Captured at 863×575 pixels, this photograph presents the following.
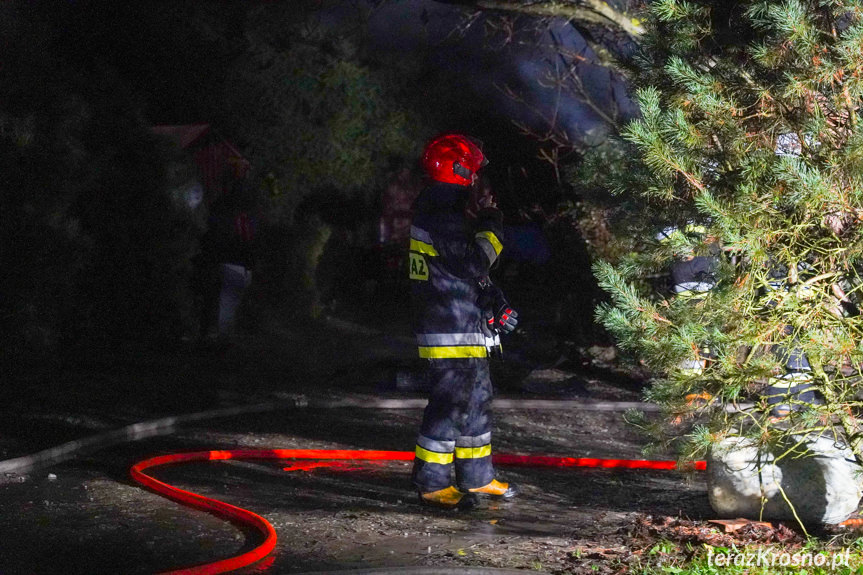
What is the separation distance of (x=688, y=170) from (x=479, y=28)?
1410 centimetres

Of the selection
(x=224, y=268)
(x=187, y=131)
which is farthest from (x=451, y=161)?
(x=187, y=131)

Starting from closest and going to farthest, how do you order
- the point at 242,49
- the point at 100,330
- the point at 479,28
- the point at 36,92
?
the point at 36,92, the point at 100,330, the point at 242,49, the point at 479,28

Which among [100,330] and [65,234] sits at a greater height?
[65,234]

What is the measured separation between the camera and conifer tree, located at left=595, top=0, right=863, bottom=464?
14.5 feet

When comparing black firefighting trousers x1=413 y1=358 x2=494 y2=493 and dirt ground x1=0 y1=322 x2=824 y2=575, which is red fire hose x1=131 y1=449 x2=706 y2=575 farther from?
black firefighting trousers x1=413 y1=358 x2=494 y2=493

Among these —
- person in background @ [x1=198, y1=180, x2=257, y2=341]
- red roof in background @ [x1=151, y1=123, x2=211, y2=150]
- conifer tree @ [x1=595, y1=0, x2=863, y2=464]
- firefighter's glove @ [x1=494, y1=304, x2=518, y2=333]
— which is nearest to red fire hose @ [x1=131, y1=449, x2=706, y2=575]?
firefighter's glove @ [x1=494, y1=304, x2=518, y2=333]

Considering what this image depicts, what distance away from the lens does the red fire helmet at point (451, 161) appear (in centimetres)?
589

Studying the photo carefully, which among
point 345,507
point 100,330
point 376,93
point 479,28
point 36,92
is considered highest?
point 479,28

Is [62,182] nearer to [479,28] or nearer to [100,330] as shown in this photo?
[100,330]

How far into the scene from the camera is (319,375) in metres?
11.0

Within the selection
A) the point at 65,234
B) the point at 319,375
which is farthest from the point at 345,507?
the point at 65,234

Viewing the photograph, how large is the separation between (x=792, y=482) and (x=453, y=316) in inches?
70.4

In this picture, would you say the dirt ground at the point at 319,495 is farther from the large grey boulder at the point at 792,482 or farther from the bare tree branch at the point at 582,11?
the bare tree branch at the point at 582,11

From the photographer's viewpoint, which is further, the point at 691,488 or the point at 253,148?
the point at 253,148
